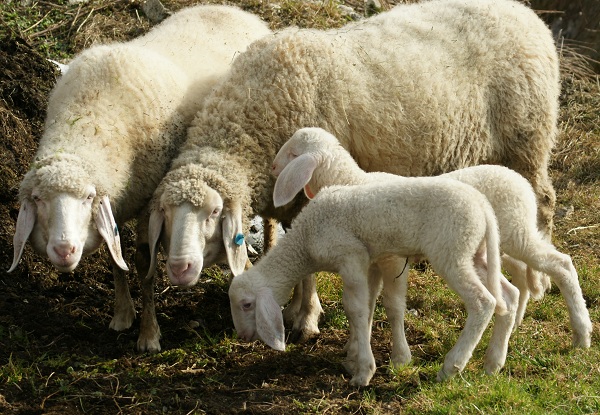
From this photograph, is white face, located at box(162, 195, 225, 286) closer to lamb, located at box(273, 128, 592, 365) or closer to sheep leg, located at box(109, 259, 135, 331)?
lamb, located at box(273, 128, 592, 365)

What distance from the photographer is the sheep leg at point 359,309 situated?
499cm

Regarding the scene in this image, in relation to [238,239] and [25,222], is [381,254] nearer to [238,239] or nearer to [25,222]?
[238,239]

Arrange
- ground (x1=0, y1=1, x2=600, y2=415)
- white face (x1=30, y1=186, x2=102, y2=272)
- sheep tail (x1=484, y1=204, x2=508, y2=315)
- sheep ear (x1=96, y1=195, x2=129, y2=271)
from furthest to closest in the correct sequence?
sheep ear (x1=96, y1=195, x2=129, y2=271) → white face (x1=30, y1=186, x2=102, y2=272) → ground (x1=0, y1=1, x2=600, y2=415) → sheep tail (x1=484, y1=204, x2=508, y2=315)

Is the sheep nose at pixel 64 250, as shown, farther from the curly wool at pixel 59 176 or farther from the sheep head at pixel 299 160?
the sheep head at pixel 299 160

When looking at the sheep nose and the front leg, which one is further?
the front leg

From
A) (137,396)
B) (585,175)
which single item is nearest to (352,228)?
(137,396)

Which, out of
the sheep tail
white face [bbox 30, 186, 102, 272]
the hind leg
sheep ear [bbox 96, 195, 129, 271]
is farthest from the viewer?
sheep ear [bbox 96, 195, 129, 271]

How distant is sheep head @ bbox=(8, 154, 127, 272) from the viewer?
17.2ft

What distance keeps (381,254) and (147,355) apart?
1.74 metres

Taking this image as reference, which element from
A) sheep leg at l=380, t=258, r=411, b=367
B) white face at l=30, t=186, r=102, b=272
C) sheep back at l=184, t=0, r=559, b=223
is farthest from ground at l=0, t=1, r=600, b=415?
sheep back at l=184, t=0, r=559, b=223

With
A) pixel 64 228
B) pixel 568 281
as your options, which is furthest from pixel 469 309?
pixel 64 228

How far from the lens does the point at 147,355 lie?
5805 millimetres

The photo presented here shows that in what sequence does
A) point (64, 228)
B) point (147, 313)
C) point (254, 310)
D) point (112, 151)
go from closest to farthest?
point (254, 310) → point (64, 228) → point (112, 151) → point (147, 313)

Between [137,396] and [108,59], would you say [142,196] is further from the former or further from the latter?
[137,396]
